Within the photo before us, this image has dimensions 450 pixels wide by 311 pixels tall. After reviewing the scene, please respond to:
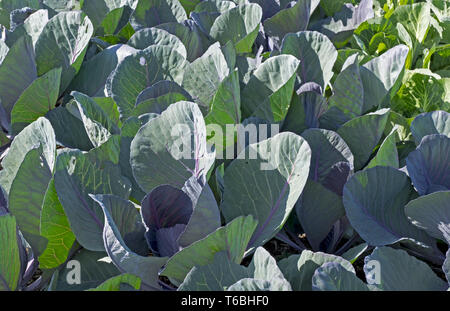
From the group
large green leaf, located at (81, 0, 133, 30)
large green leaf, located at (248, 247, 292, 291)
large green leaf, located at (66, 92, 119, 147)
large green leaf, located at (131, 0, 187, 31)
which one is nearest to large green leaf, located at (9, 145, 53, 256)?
large green leaf, located at (66, 92, 119, 147)

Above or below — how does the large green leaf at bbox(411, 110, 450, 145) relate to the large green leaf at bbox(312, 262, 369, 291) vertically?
above

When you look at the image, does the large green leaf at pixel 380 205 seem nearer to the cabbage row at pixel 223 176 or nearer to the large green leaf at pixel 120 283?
the cabbage row at pixel 223 176

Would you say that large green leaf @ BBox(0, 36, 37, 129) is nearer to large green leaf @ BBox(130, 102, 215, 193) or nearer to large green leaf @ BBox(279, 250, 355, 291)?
large green leaf @ BBox(130, 102, 215, 193)

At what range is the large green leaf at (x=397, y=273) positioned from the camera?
1046 millimetres

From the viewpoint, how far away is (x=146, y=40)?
1.81m

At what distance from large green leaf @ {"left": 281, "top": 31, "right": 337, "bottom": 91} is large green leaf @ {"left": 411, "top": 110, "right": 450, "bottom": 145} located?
0.37m

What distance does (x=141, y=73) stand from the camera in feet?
5.19

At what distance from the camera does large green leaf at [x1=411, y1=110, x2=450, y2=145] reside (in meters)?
1.35

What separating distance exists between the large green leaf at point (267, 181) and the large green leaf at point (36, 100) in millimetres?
643

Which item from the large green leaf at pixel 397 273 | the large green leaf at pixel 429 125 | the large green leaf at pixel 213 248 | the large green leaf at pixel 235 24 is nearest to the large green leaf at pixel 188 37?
the large green leaf at pixel 235 24

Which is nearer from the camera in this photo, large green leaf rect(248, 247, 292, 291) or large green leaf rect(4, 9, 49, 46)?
large green leaf rect(248, 247, 292, 291)

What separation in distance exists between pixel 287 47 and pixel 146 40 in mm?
424

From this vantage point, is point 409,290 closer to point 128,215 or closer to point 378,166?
point 378,166
